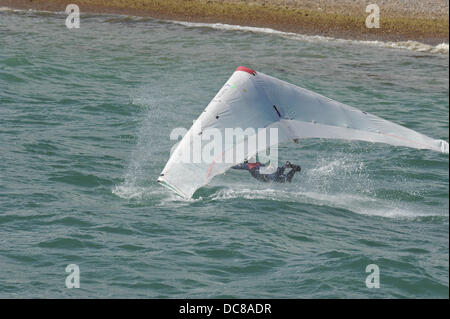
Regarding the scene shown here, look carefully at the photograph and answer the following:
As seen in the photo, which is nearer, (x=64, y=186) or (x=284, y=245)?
(x=284, y=245)

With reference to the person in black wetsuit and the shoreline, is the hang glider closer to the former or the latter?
the person in black wetsuit

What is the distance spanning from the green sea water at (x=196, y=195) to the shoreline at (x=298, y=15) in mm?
3533

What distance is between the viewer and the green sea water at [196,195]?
12211mm

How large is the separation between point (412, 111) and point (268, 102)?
1002cm

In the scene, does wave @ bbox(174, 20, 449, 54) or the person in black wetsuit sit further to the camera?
wave @ bbox(174, 20, 449, 54)

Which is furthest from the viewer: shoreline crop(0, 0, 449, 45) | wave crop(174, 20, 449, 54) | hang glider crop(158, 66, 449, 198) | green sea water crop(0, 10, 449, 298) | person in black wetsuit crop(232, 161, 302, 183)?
shoreline crop(0, 0, 449, 45)

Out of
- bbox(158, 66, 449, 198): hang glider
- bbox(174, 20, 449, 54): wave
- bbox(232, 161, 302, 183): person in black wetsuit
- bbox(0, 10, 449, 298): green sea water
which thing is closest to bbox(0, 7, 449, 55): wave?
bbox(174, 20, 449, 54): wave

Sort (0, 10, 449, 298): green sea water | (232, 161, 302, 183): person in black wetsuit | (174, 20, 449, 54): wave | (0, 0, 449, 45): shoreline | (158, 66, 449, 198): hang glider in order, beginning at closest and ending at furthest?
(0, 10, 449, 298): green sea water
(158, 66, 449, 198): hang glider
(232, 161, 302, 183): person in black wetsuit
(174, 20, 449, 54): wave
(0, 0, 449, 45): shoreline

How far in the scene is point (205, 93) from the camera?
24.7m

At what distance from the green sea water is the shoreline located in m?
3.53

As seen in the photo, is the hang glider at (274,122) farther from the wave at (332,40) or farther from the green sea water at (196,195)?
the wave at (332,40)

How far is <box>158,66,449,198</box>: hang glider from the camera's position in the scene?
1340cm
